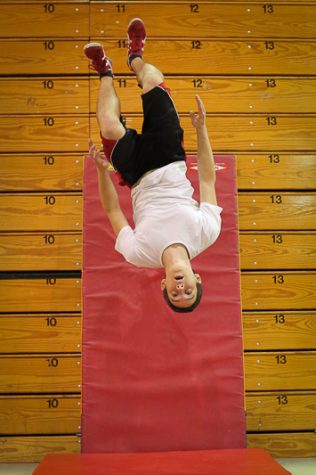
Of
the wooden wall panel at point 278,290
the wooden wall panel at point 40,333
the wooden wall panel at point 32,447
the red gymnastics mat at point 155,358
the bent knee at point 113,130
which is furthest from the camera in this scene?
the wooden wall panel at point 278,290

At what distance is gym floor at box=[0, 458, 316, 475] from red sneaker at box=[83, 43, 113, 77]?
9.27 ft

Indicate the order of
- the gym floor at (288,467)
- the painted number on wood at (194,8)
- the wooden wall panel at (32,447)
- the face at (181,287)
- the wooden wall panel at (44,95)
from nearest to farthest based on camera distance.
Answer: the face at (181,287) < the gym floor at (288,467) < the wooden wall panel at (32,447) < the wooden wall panel at (44,95) < the painted number on wood at (194,8)

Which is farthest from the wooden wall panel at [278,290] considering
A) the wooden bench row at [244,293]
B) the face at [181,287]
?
the face at [181,287]

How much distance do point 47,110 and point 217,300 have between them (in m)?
2.08

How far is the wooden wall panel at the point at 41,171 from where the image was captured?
4.29m

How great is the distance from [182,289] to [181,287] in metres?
0.01

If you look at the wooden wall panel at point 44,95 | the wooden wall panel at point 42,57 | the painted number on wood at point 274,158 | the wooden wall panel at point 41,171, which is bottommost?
the wooden wall panel at point 41,171

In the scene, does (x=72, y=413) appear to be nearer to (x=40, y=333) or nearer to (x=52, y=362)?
(x=52, y=362)

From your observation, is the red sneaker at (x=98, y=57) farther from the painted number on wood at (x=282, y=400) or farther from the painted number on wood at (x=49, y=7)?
the painted number on wood at (x=282, y=400)

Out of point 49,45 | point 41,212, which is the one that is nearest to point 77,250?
point 41,212

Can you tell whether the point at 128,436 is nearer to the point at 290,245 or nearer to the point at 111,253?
the point at 111,253

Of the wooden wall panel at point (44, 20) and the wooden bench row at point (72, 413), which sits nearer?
the wooden bench row at point (72, 413)

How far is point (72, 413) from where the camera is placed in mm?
4078

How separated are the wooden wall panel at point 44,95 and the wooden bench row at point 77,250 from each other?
102cm
